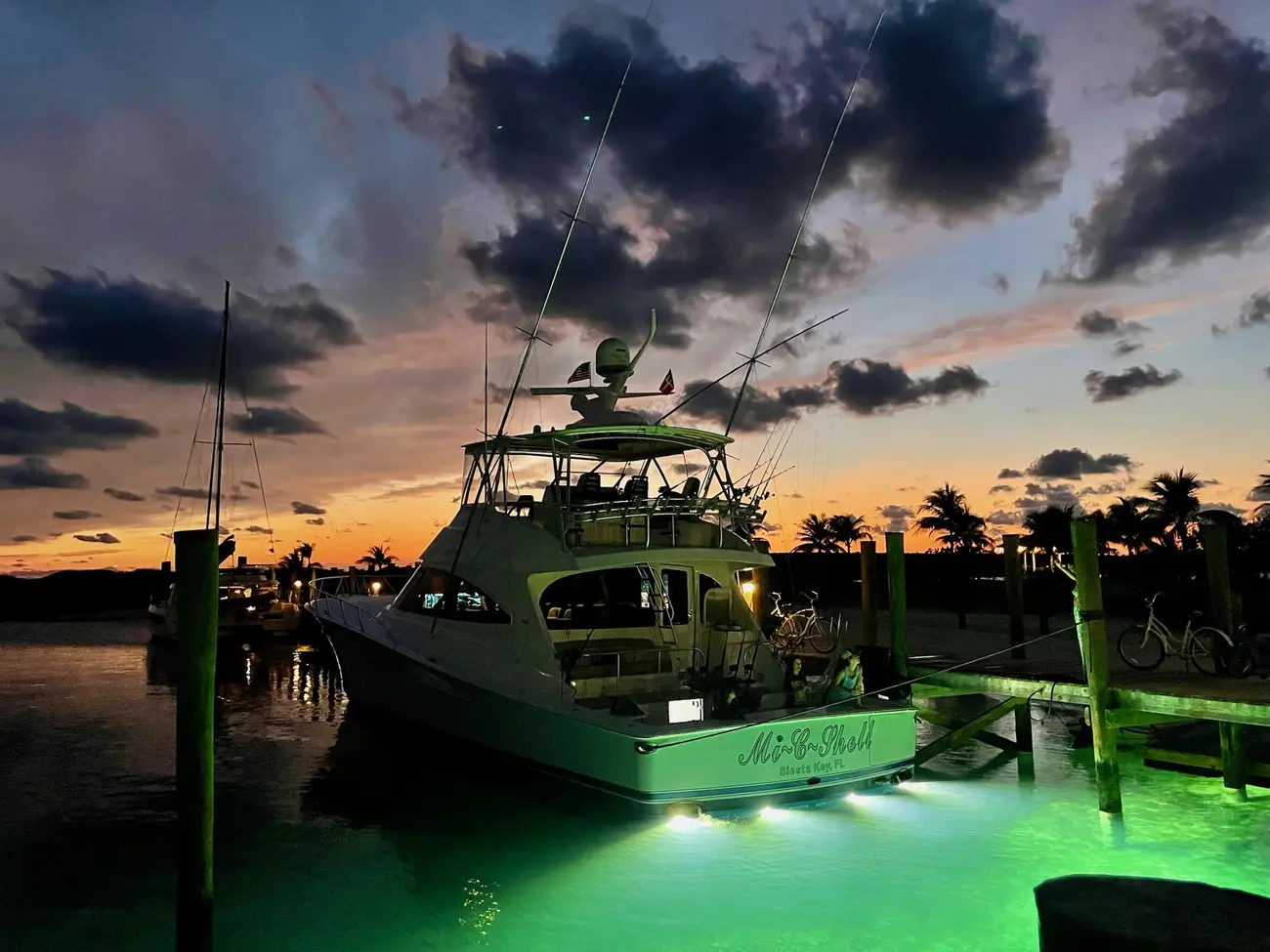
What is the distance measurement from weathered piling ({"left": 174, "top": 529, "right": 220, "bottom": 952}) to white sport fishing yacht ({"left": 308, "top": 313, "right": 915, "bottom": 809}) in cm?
378

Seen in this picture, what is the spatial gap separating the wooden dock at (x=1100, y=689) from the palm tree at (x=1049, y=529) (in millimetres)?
27595

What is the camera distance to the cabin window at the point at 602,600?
38.9 ft

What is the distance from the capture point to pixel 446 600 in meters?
12.5

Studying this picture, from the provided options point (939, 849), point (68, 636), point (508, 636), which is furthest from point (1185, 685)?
point (68, 636)

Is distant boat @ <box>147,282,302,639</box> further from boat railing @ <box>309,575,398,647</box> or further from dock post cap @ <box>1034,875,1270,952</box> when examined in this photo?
dock post cap @ <box>1034,875,1270,952</box>

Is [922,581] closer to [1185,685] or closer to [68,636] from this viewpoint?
[1185,685]

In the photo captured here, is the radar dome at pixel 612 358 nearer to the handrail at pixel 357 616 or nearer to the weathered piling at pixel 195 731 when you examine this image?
the handrail at pixel 357 616

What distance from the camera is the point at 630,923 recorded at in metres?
7.43

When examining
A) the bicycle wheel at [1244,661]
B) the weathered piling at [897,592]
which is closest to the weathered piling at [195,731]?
the weathered piling at [897,592]

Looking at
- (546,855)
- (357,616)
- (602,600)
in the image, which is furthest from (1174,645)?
(357,616)

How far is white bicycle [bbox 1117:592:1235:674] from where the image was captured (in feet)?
38.2

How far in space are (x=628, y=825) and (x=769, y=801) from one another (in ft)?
6.07

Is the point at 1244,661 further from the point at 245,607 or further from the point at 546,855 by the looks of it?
the point at 245,607

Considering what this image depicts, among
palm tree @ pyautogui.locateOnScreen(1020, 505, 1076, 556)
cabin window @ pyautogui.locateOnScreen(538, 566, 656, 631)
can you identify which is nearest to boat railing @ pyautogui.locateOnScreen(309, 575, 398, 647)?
cabin window @ pyautogui.locateOnScreen(538, 566, 656, 631)
